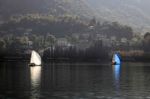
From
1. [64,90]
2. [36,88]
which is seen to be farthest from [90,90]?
[36,88]

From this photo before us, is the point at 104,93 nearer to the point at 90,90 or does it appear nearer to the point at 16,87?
the point at 90,90

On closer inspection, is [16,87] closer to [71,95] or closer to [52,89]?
[52,89]

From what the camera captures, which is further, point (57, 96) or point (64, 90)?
point (64, 90)

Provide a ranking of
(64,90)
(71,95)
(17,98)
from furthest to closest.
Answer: (64,90) < (71,95) < (17,98)

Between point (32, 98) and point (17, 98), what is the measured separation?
2.78 meters

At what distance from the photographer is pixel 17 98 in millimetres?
87500

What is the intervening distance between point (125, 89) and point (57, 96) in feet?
69.3

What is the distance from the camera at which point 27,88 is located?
108m

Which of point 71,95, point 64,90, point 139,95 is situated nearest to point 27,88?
point 64,90

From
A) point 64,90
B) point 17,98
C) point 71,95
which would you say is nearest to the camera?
point 17,98

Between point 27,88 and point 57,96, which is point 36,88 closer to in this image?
point 27,88

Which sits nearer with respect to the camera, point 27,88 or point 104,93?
point 104,93

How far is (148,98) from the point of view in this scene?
293 feet

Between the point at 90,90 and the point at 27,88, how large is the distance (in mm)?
14350
